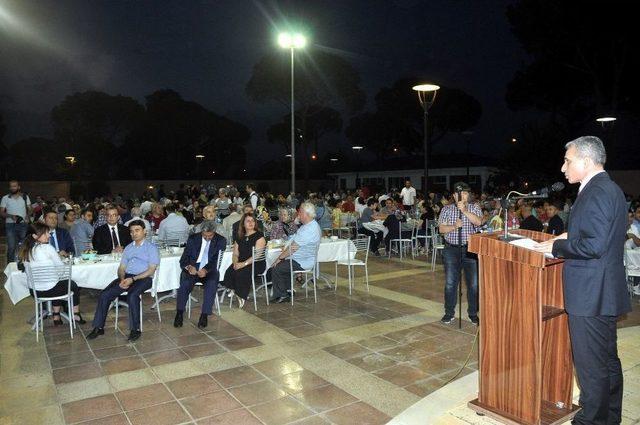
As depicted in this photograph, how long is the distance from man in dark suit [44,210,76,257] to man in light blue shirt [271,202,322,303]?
2.81 m

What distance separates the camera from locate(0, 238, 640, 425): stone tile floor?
11.9ft

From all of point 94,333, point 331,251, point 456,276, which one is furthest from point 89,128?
point 456,276

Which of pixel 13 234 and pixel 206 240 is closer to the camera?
pixel 206 240

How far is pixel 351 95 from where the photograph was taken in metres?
34.8

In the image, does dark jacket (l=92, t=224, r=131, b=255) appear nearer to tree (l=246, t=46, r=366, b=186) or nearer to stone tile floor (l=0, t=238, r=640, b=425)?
stone tile floor (l=0, t=238, r=640, b=425)

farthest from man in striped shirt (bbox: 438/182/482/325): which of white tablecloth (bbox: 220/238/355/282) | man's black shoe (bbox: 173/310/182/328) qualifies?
man's black shoe (bbox: 173/310/182/328)

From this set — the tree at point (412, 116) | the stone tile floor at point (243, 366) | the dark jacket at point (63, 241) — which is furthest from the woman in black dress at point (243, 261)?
the tree at point (412, 116)

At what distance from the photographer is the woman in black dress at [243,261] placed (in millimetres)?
6695

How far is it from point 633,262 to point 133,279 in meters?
6.56

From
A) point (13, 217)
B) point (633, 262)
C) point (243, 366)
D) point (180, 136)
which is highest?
point (180, 136)

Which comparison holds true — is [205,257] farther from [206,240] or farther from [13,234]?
[13,234]

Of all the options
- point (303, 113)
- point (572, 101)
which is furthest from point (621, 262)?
point (303, 113)

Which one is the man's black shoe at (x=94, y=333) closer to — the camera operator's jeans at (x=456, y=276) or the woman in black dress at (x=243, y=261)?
the woman in black dress at (x=243, y=261)

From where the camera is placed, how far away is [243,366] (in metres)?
4.53
